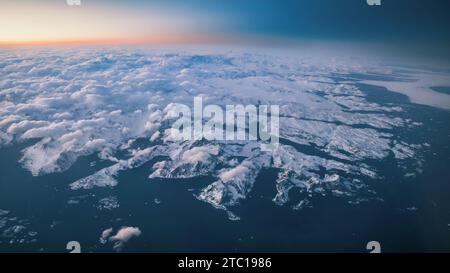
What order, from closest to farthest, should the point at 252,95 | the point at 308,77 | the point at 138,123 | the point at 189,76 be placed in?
the point at 138,123 < the point at 252,95 < the point at 189,76 < the point at 308,77

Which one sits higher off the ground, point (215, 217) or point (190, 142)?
point (190, 142)

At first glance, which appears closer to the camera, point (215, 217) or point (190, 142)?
point (215, 217)

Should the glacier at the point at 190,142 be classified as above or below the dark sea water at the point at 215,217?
above

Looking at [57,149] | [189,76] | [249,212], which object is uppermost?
[189,76]

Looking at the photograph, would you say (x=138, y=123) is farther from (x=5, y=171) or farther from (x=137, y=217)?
(x=137, y=217)

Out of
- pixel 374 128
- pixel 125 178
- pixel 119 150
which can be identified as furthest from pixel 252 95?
pixel 125 178

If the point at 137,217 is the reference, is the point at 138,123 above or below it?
above

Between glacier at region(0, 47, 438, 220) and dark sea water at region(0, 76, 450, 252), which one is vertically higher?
glacier at region(0, 47, 438, 220)

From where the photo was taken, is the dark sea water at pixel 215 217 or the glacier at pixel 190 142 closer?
the dark sea water at pixel 215 217
